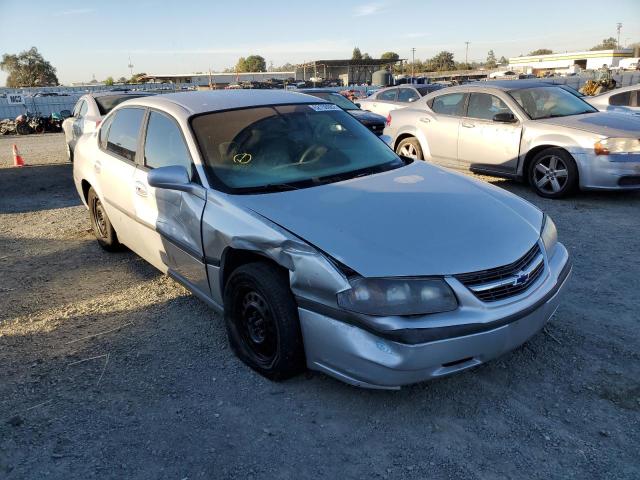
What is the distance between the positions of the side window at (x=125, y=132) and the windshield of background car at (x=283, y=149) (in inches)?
36.5

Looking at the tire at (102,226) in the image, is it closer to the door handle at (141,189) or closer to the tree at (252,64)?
the door handle at (141,189)

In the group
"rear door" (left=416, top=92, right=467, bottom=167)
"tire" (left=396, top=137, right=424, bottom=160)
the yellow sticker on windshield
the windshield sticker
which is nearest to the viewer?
the yellow sticker on windshield

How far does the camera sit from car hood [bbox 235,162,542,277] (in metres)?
2.50

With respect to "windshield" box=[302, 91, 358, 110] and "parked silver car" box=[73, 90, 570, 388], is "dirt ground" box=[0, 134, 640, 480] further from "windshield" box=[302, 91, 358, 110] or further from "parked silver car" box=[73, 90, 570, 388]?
"windshield" box=[302, 91, 358, 110]

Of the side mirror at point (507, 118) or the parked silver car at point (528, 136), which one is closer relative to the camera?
the parked silver car at point (528, 136)

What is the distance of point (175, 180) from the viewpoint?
10.9 feet

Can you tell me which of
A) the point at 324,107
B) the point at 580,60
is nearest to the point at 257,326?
the point at 324,107

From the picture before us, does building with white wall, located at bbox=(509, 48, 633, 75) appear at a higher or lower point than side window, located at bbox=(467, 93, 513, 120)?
higher

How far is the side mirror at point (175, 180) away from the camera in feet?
10.8

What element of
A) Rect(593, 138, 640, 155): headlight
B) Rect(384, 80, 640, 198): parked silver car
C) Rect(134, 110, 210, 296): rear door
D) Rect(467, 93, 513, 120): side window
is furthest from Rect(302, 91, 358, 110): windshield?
Rect(134, 110, 210, 296): rear door

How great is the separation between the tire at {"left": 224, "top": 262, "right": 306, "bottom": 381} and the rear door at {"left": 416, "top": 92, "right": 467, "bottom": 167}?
5.85 metres

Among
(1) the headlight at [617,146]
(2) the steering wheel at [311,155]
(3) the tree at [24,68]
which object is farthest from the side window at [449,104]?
(3) the tree at [24,68]

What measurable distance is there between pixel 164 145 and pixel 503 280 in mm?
2594

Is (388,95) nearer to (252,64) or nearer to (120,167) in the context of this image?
(120,167)
